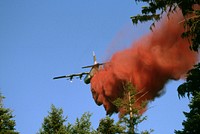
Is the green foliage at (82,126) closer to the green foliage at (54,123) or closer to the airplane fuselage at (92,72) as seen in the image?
the green foliage at (54,123)

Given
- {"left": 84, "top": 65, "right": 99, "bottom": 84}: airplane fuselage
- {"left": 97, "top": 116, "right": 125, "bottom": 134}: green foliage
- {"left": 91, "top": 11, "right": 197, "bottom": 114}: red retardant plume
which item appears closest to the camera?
{"left": 97, "top": 116, "right": 125, "bottom": 134}: green foliage

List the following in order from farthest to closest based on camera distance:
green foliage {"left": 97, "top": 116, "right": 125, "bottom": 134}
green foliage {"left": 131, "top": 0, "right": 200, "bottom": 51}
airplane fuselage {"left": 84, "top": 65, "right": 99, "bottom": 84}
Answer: airplane fuselage {"left": 84, "top": 65, "right": 99, "bottom": 84} → green foliage {"left": 97, "top": 116, "right": 125, "bottom": 134} → green foliage {"left": 131, "top": 0, "right": 200, "bottom": 51}

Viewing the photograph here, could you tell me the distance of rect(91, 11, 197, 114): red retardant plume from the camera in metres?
32.5

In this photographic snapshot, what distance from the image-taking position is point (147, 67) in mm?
36125

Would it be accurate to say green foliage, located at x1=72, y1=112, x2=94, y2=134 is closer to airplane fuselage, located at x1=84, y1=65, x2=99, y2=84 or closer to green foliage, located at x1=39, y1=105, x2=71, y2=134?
green foliage, located at x1=39, y1=105, x2=71, y2=134

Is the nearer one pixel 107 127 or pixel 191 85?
pixel 191 85

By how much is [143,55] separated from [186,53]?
16.2 feet

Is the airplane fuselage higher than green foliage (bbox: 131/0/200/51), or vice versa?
the airplane fuselage

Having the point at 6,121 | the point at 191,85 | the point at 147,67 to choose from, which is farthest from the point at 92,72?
the point at 191,85

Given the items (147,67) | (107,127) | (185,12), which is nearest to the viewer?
(185,12)

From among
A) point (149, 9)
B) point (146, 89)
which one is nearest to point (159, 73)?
point (146, 89)

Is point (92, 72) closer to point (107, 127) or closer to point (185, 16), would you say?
point (107, 127)

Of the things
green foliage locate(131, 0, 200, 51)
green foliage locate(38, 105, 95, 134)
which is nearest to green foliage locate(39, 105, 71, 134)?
green foliage locate(38, 105, 95, 134)

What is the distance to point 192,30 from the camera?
12.6 m
